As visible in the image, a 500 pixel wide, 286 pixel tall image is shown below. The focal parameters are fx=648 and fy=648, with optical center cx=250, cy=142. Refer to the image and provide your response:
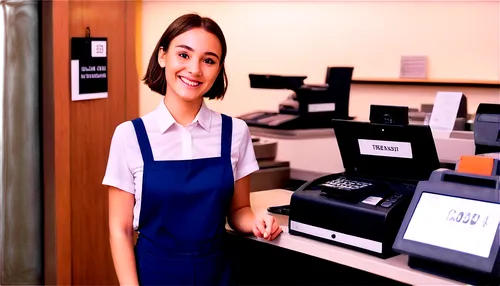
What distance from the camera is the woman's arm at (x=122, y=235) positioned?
195 cm

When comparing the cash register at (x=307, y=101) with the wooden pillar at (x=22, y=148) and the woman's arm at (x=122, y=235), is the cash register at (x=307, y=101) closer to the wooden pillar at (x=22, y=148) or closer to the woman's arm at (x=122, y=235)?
the wooden pillar at (x=22, y=148)

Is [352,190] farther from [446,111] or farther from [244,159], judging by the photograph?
[446,111]

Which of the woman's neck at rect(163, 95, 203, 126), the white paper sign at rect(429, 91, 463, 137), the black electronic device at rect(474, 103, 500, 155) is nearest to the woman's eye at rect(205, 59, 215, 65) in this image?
the woman's neck at rect(163, 95, 203, 126)

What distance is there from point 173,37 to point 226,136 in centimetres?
35

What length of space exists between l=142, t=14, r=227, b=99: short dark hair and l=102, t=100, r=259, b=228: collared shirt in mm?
123

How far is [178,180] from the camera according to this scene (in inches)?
76.7

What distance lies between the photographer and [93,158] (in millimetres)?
3615

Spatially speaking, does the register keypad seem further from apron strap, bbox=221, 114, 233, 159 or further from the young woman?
apron strap, bbox=221, 114, 233, 159

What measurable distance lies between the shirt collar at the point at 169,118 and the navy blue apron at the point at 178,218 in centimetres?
6

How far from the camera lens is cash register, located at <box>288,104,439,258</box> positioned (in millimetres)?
1814

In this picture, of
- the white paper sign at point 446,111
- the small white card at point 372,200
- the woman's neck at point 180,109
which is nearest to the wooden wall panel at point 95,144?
the woman's neck at point 180,109

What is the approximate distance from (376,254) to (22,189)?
2363 mm

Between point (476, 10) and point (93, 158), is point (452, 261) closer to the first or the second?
point (93, 158)

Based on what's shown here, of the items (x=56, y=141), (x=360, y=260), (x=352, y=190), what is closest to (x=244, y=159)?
(x=352, y=190)
